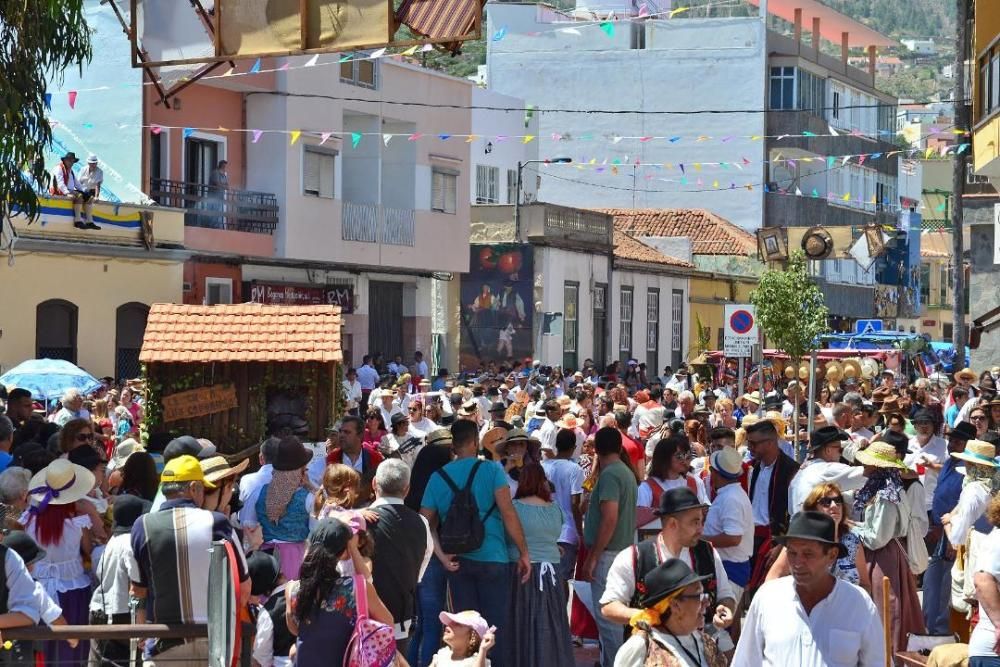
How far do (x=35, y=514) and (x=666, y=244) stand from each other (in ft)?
141

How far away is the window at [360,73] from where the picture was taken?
3316cm

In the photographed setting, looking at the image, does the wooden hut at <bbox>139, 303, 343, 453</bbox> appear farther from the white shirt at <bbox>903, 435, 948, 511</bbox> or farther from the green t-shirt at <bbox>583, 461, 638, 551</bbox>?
the green t-shirt at <bbox>583, 461, 638, 551</bbox>

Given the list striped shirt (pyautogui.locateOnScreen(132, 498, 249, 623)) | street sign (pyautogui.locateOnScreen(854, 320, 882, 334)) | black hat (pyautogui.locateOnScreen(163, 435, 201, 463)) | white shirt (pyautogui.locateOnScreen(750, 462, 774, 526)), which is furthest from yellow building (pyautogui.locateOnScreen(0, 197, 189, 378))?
street sign (pyautogui.locateOnScreen(854, 320, 882, 334))

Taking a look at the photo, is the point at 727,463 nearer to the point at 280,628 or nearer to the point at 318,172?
the point at 280,628

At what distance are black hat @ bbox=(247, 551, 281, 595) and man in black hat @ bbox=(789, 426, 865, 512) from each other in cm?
345

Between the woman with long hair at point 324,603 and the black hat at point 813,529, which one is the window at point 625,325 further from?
the black hat at point 813,529

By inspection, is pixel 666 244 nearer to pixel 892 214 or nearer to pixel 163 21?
pixel 892 214

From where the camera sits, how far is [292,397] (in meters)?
16.2

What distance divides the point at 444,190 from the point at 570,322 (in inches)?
276

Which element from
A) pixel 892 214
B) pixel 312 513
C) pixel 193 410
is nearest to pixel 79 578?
pixel 312 513

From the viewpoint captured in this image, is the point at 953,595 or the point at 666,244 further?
the point at 666,244

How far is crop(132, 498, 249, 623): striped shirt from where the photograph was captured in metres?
7.52

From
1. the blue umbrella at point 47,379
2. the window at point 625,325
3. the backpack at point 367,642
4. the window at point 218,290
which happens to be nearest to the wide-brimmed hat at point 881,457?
the backpack at point 367,642

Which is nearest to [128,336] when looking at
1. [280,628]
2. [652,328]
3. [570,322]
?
[570,322]
